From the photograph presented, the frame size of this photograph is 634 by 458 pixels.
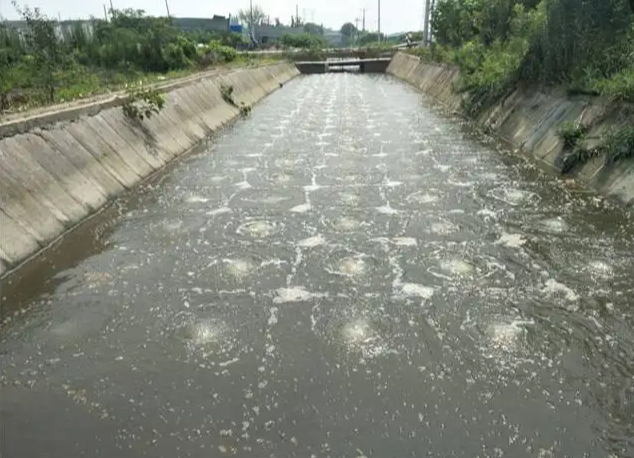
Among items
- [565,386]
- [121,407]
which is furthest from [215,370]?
[565,386]

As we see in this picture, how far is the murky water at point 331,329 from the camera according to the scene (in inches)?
191

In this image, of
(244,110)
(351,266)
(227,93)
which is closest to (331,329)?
(351,266)

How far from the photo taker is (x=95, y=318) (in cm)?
686

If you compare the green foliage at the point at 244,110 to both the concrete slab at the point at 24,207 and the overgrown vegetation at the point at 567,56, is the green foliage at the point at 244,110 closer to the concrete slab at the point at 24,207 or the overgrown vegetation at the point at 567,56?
the overgrown vegetation at the point at 567,56

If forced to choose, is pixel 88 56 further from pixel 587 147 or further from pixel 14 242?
pixel 587 147

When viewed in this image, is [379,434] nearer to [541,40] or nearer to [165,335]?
[165,335]

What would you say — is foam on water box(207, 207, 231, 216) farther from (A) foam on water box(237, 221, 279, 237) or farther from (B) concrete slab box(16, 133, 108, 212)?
(B) concrete slab box(16, 133, 108, 212)

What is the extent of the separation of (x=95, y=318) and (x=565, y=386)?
17.8 ft

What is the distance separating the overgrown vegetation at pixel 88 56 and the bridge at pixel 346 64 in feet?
61.5

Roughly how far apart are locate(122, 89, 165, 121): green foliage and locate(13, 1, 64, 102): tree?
10.5 ft

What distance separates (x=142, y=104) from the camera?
1563cm

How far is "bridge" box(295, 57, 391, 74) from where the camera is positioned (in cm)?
6469

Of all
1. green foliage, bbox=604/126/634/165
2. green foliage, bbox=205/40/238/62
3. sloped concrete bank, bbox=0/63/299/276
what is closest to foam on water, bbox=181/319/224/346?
sloped concrete bank, bbox=0/63/299/276

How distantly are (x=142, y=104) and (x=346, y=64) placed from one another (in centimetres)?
5531
